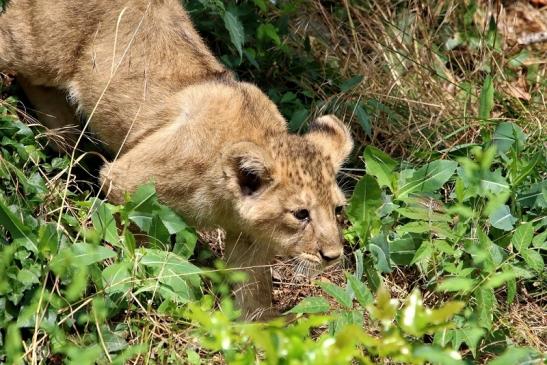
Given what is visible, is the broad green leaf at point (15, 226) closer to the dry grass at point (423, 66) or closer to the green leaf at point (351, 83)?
the dry grass at point (423, 66)

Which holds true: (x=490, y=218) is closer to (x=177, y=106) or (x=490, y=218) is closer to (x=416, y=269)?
(x=416, y=269)

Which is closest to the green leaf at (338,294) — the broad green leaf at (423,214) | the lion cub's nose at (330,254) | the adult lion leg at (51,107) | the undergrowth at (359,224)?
the undergrowth at (359,224)

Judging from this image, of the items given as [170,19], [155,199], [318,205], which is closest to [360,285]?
[318,205]

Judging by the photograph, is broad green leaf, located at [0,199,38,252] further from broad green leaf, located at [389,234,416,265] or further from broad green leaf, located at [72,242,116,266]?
broad green leaf, located at [389,234,416,265]

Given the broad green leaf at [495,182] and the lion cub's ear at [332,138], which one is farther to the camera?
the broad green leaf at [495,182]

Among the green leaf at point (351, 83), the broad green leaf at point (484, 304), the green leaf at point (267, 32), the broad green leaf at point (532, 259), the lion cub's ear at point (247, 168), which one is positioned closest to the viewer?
the broad green leaf at point (484, 304)

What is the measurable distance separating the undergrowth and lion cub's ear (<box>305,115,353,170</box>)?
0.21 metres

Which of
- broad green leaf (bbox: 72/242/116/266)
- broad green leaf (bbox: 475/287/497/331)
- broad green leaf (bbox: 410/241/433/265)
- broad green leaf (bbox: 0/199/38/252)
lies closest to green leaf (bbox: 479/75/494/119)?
broad green leaf (bbox: 410/241/433/265)

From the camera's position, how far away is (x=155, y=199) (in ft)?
20.0

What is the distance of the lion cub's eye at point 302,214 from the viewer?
6355 mm

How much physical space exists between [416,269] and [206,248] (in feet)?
5.25

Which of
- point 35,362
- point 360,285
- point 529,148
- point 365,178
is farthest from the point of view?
point 529,148

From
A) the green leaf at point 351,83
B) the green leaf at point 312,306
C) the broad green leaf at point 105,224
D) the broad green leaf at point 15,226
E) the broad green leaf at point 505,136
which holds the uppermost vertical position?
the broad green leaf at point 15,226

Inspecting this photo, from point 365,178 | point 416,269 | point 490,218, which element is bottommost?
point 416,269
